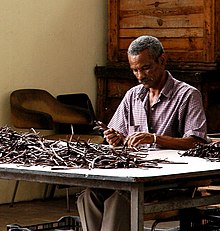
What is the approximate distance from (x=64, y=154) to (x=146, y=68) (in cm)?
144

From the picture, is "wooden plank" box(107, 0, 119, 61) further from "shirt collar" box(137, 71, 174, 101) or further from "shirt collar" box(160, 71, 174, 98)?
"shirt collar" box(160, 71, 174, 98)

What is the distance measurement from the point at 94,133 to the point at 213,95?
49.1 inches

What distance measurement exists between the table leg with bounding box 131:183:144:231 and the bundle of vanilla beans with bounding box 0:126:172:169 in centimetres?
39

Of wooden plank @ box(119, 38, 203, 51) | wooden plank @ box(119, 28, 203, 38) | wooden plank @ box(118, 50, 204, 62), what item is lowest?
wooden plank @ box(118, 50, 204, 62)

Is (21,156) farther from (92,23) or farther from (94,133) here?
(92,23)

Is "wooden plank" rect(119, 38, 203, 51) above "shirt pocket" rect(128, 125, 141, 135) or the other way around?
above

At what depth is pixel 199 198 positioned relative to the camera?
473 centimetres

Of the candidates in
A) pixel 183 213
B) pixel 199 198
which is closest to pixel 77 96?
pixel 183 213

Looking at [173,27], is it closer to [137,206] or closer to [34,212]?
[34,212]

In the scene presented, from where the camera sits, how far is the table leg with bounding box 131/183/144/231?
4223 mm

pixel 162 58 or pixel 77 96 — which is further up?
pixel 162 58

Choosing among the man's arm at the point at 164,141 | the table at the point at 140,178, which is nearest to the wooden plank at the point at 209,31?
the man's arm at the point at 164,141

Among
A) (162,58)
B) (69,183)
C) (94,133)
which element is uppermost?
(162,58)

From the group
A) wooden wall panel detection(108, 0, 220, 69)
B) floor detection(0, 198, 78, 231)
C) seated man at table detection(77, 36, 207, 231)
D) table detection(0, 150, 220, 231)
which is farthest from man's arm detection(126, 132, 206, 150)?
wooden wall panel detection(108, 0, 220, 69)
